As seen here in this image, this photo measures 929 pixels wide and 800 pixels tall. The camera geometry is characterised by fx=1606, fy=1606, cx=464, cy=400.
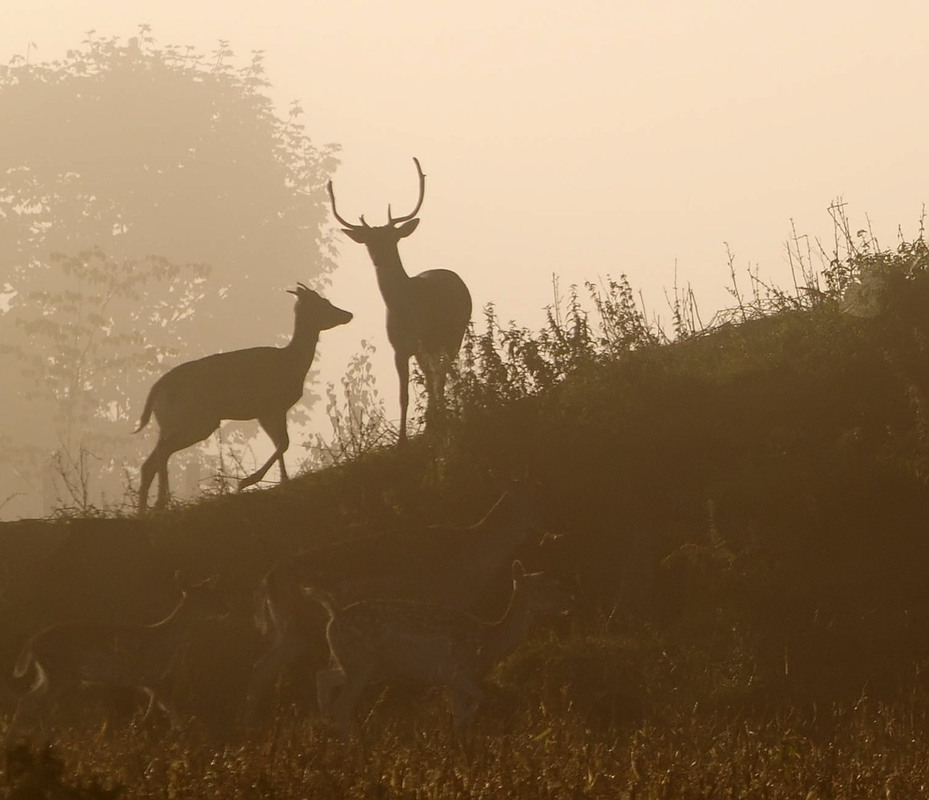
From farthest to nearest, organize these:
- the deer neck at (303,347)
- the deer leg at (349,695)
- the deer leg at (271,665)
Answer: the deer neck at (303,347) < the deer leg at (271,665) < the deer leg at (349,695)

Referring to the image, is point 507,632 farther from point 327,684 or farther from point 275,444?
point 275,444

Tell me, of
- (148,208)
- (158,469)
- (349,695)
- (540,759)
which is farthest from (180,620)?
(148,208)

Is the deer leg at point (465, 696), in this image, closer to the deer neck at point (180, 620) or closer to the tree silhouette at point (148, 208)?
the deer neck at point (180, 620)

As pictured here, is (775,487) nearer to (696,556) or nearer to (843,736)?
(696,556)

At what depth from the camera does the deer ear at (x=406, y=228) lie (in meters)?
15.8

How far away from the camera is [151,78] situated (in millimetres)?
43125

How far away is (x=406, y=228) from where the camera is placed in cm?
1581

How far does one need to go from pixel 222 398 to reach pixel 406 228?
263 cm

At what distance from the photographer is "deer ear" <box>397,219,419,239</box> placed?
1576 centimetres

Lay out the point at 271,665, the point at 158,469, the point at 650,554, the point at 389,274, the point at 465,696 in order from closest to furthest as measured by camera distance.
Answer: the point at 465,696 < the point at 271,665 < the point at 650,554 < the point at 158,469 < the point at 389,274

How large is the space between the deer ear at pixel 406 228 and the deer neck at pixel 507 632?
575 centimetres

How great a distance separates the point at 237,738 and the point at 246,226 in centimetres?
3244

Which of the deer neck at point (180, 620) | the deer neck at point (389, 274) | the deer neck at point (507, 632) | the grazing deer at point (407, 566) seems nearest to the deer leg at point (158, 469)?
the deer neck at point (389, 274)

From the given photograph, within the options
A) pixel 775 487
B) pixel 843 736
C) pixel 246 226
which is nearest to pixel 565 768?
pixel 843 736
